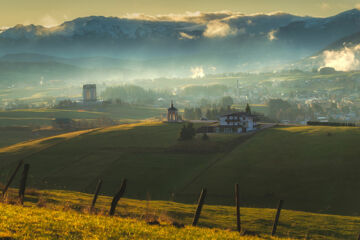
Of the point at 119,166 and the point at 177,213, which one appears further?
the point at 119,166

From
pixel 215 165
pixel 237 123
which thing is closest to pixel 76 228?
pixel 215 165

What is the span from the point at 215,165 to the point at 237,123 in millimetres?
54749

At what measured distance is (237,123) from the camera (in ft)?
548

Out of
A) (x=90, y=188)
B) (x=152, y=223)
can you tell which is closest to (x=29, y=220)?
(x=152, y=223)

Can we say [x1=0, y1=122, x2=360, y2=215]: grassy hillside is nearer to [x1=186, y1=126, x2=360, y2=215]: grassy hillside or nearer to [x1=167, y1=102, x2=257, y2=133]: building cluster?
[x1=186, y1=126, x2=360, y2=215]: grassy hillside

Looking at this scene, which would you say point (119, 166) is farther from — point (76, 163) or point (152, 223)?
point (152, 223)

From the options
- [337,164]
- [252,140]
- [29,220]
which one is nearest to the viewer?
[29,220]

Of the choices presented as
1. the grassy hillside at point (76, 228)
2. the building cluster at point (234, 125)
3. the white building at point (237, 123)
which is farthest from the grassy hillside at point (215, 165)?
the grassy hillside at point (76, 228)

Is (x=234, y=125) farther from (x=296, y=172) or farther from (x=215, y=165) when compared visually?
(x=296, y=172)

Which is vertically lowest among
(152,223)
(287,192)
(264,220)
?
(287,192)

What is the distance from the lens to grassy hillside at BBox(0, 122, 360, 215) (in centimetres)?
9156

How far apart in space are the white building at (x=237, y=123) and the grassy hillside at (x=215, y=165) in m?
12.2

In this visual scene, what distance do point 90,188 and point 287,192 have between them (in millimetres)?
41781

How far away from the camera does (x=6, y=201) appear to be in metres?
36.4
